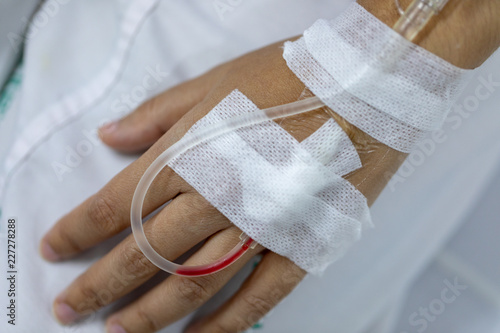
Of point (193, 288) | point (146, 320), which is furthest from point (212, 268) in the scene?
point (146, 320)

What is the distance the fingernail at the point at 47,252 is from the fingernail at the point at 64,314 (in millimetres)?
88

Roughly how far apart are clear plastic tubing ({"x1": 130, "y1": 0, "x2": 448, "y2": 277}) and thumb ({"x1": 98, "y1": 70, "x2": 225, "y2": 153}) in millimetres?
167

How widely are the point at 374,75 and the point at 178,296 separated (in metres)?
0.50

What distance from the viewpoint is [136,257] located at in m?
0.76

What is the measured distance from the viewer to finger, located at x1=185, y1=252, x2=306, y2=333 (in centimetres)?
79

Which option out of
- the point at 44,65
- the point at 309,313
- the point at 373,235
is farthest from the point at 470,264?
the point at 44,65

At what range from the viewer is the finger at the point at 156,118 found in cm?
85

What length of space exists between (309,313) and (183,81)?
2.00 ft

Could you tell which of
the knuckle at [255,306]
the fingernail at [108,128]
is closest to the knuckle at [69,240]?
the fingernail at [108,128]

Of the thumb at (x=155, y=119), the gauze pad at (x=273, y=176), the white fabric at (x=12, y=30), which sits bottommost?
the white fabric at (x=12, y=30)

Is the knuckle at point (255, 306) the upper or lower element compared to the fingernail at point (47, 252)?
upper

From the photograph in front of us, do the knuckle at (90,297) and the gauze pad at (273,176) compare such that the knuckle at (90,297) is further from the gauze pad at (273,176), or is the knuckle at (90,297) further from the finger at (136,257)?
the gauze pad at (273,176)

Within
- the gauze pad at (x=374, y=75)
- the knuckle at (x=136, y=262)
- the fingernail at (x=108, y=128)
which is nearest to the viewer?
the gauze pad at (x=374, y=75)

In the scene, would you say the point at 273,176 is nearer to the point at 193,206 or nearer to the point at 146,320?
the point at 193,206
